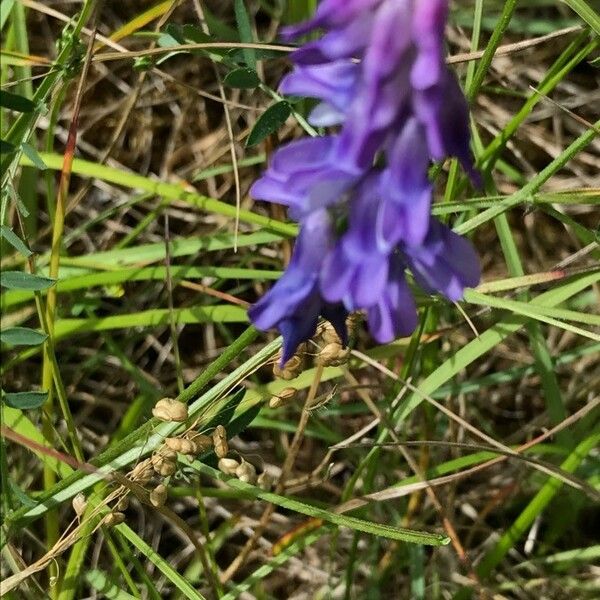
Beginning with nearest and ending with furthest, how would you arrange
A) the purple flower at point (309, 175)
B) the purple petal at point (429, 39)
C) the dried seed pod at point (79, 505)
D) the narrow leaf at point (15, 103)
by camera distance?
the purple petal at point (429, 39), the purple flower at point (309, 175), the narrow leaf at point (15, 103), the dried seed pod at point (79, 505)

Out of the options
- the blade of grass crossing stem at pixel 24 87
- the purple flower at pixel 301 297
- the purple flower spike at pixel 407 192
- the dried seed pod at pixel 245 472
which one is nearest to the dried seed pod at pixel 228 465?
the dried seed pod at pixel 245 472

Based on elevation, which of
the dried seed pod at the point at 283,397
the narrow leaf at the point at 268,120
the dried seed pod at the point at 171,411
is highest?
the narrow leaf at the point at 268,120

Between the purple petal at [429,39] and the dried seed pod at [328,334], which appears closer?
the purple petal at [429,39]

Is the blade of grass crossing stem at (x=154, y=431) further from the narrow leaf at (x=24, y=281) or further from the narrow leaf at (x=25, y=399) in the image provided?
the narrow leaf at (x=24, y=281)

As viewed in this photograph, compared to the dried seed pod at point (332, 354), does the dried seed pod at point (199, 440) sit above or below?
below

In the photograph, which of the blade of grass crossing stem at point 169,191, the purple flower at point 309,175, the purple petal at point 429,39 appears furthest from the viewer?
the blade of grass crossing stem at point 169,191

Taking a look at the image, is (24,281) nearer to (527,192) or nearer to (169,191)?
(169,191)

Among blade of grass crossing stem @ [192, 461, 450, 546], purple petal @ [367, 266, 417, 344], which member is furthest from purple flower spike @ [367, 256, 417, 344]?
blade of grass crossing stem @ [192, 461, 450, 546]

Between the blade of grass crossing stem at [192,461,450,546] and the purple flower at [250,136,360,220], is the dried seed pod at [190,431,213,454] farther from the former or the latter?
the purple flower at [250,136,360,220]

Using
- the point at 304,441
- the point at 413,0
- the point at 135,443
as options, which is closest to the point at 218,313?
the point at 135,443
